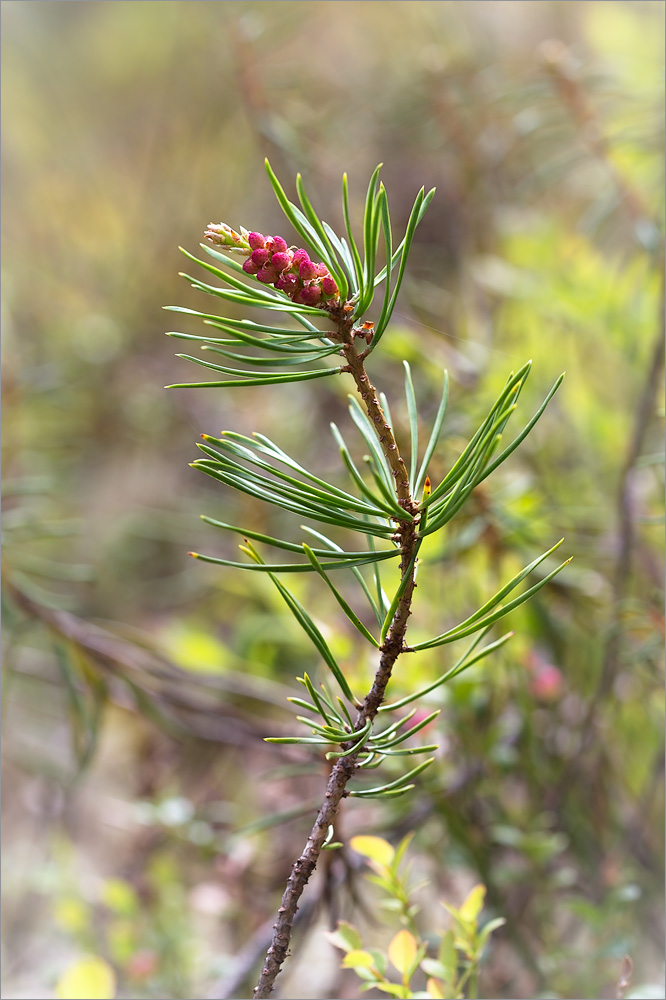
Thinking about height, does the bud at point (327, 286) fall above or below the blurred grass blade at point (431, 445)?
above

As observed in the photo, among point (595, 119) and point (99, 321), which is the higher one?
point (595, 119)

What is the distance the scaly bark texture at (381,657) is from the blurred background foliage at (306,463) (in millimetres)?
140

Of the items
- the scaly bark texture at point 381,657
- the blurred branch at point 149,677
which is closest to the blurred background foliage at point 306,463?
the blurred branch at point 149,677

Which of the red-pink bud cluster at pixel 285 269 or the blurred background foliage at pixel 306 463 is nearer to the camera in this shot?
the red-pink bud cluster at pixel 285 269

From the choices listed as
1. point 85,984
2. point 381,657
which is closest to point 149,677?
point 85,984

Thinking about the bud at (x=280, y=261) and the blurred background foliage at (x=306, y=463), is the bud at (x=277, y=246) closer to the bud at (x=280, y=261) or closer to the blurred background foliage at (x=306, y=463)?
the bud at (x=280, y=261)

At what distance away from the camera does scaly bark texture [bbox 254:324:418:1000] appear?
15cm

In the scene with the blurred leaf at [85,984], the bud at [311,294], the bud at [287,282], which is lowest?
the blurred leaf at [85,984]

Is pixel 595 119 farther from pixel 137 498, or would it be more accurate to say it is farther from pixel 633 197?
pixel 137 498

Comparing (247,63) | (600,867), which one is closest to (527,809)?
(600,867)

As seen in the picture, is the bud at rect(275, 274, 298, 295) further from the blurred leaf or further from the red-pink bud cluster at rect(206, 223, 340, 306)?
the blurred leaf

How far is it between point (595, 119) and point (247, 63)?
222mm

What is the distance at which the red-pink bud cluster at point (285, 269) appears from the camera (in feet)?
0.50

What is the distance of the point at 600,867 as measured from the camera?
355 mm
